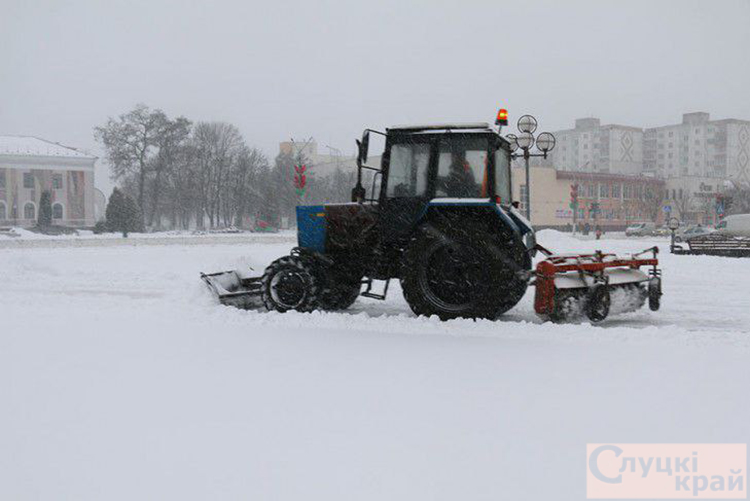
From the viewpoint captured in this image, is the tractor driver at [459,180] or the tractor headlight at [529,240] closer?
the tractor driver at [459,180]

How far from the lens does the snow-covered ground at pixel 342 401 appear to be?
129 inches

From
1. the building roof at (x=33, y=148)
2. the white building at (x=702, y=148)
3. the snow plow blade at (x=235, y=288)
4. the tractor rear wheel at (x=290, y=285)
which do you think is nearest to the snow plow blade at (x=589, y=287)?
the tractor rear wheel at (x=290, y=285)

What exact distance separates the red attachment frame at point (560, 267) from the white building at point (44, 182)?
202 feet

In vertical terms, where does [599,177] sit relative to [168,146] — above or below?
below

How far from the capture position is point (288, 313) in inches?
308

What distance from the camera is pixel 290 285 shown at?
27.2 feet

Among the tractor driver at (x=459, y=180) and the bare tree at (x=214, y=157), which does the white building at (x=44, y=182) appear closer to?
the bare tree at (x=214, y=157)

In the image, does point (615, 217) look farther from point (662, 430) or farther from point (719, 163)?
point (662, 430)

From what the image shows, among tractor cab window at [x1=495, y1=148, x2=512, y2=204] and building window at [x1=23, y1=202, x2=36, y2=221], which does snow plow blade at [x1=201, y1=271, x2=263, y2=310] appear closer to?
tractor cab window at [x1=495, y1=148, x2=512, y2=204]

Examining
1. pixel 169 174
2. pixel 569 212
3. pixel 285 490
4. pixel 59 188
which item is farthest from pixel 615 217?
pixel 285 490

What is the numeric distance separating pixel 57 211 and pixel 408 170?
6351 cm

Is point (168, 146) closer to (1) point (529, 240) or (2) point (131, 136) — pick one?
(2) point (131, 136)

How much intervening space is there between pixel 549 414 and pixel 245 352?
2.97 m

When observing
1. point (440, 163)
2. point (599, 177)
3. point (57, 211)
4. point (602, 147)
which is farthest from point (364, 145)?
point (602, 147)
